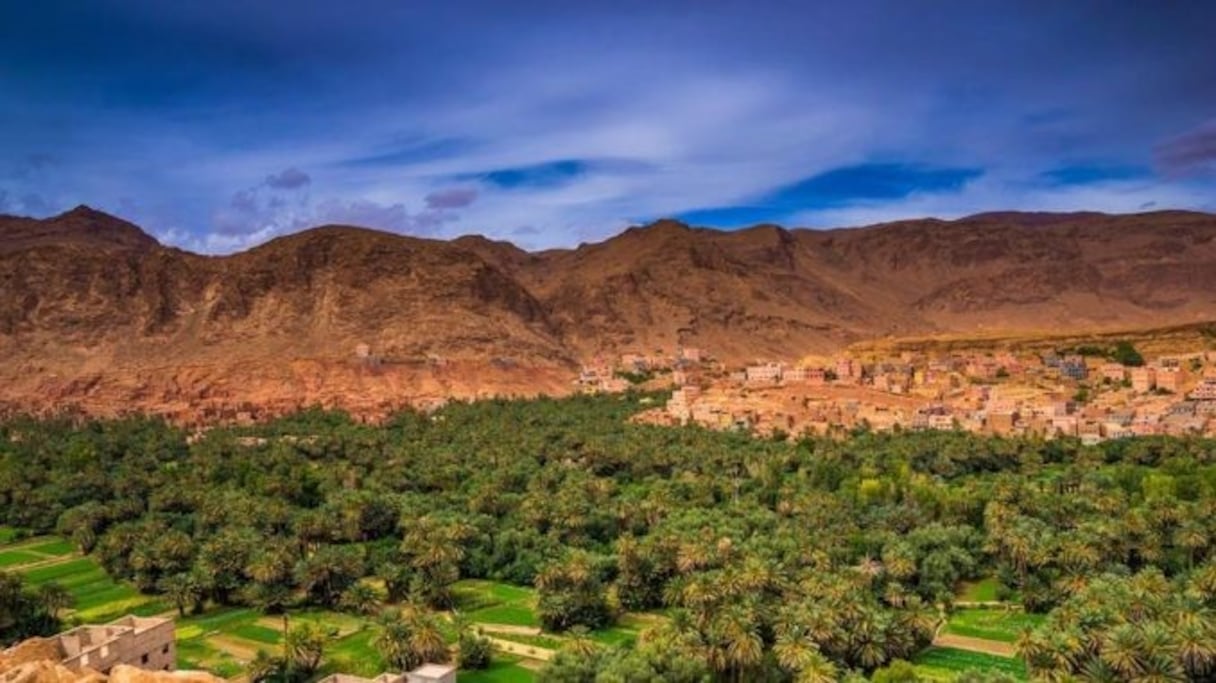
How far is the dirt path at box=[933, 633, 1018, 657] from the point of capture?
1721 inches

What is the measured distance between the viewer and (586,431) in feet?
317

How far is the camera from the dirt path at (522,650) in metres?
44.2

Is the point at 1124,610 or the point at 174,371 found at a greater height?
the point at 174,371

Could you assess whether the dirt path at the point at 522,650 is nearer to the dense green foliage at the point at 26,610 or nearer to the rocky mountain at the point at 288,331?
the dense green foliage at the point at 26,610

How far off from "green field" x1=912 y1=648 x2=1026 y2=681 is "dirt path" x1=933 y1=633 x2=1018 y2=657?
21.3 inches

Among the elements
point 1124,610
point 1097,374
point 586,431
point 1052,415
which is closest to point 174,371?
point 586,431

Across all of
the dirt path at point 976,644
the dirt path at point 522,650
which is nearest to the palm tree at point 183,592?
the dirt path at point 522,650

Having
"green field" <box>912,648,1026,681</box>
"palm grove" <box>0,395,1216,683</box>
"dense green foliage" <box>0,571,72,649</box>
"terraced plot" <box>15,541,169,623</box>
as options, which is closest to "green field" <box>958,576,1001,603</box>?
"palm grove" <box>0,395,1216,683</box>

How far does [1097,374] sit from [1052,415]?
25895 mm

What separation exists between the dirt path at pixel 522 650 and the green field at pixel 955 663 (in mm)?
15126

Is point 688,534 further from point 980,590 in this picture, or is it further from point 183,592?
point 183,592

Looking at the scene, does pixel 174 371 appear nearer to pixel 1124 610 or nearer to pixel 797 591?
pixel 797 591

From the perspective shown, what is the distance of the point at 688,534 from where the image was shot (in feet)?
177

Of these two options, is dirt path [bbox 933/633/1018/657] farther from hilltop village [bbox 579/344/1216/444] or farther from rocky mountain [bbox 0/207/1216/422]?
rocky mountain [bbox 0/207/1216/422]
